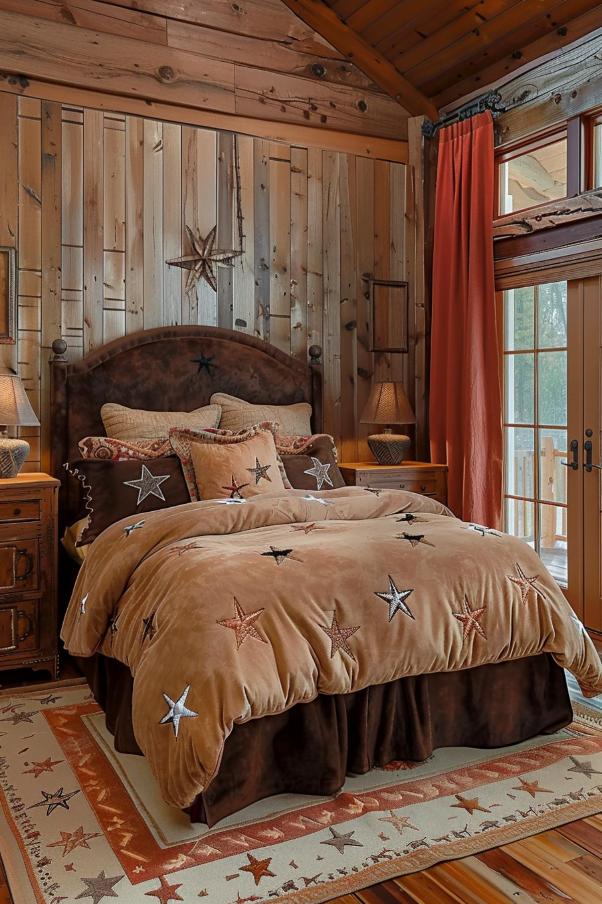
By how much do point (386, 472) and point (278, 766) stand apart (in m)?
2.33

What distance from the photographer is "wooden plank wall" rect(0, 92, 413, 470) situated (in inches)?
156

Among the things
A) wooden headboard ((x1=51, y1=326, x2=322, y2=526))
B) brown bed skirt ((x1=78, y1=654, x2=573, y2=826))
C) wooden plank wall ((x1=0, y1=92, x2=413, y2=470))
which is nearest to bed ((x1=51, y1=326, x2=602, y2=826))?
brown bed skirt ((x1=78, y1=654, x2=573, y2=826))

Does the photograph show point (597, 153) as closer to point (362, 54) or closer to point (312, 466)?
point (362, 54)

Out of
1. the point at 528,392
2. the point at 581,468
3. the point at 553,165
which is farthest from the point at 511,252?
the point at 581,468

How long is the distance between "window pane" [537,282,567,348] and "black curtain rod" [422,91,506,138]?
42.1 inches

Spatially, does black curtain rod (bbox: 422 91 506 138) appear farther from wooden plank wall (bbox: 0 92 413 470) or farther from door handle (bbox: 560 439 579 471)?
door handle (bbox: 560 439 579 471)

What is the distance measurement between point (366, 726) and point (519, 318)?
2.75m

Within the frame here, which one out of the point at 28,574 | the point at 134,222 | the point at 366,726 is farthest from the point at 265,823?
the point at 134,222

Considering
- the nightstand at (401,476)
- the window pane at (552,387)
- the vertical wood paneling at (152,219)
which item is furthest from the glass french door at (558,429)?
the vertical wood paneling at (152,219)

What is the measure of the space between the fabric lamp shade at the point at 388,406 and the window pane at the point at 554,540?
0.89 meters

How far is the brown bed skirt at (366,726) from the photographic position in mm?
2250

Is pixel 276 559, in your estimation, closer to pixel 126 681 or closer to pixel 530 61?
pixel 126 681

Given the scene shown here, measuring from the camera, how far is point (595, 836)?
215cm

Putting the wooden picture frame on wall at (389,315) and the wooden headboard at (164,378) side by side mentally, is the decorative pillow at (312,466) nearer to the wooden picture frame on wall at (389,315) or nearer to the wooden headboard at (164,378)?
the wooden headboard at (164,378)
